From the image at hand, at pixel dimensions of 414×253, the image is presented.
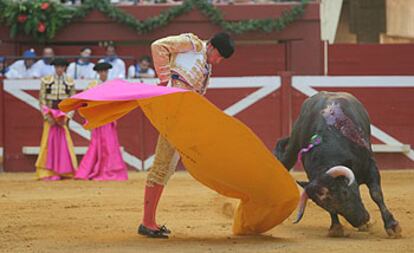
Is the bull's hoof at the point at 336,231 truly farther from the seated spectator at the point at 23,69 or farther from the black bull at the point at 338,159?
the seated spectator at the point at 23,69

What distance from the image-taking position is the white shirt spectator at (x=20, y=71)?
38.9 feet

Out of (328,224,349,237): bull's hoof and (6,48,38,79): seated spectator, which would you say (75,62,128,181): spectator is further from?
(328,224,349,237): bull's hoof

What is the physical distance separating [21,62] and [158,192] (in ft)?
22.8

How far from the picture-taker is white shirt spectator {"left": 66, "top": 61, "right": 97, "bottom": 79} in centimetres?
1184

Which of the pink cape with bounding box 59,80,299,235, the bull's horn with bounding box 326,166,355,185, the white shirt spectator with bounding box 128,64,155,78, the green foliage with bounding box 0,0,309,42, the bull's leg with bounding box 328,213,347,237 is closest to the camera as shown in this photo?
the pink cape with bounding box 59,80,299,235

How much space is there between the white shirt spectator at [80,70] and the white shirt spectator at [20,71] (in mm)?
414

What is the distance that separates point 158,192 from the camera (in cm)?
562

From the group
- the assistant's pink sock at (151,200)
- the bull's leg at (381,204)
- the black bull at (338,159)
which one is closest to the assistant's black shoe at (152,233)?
the assistant's pink sock at (151,200)

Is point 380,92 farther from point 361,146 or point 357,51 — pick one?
point 361,146

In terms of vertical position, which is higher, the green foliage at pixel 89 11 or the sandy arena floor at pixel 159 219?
the green foliage at pixel 89 11

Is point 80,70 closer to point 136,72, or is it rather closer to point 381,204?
point 136,72

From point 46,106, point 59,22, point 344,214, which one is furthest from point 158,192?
point 59,22

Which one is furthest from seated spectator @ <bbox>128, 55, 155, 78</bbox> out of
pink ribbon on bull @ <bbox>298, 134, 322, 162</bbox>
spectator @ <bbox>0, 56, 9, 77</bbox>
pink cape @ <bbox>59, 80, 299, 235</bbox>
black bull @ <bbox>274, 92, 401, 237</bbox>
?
pink cape @ <bbox>59, 80, 299, 235</bbox>

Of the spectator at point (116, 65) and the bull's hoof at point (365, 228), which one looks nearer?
the bull's hoof at point (365, 228)
